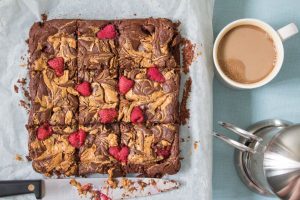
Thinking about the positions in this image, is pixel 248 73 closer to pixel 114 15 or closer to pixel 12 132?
pixel 114 15

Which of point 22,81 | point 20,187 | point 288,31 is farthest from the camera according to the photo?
point 22,81

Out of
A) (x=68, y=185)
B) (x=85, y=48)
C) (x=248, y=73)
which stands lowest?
(x=68, y=185)

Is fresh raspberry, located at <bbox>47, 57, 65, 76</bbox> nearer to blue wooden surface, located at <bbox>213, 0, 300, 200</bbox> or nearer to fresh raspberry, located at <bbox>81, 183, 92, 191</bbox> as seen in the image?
fresh raspberry, located at <bbox>81, 183, 92, 191</bbox>

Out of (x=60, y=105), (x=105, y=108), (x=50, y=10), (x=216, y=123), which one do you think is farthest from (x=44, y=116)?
(x=216, y=123)

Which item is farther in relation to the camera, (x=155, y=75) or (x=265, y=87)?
(x=265, y=87)

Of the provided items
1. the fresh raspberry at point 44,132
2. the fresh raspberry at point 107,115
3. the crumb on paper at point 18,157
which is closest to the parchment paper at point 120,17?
the crumb on paper at point 18,157

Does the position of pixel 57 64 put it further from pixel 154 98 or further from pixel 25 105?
pixel 154 98

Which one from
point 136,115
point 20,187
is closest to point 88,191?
point 20,187

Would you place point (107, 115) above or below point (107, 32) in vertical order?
below
